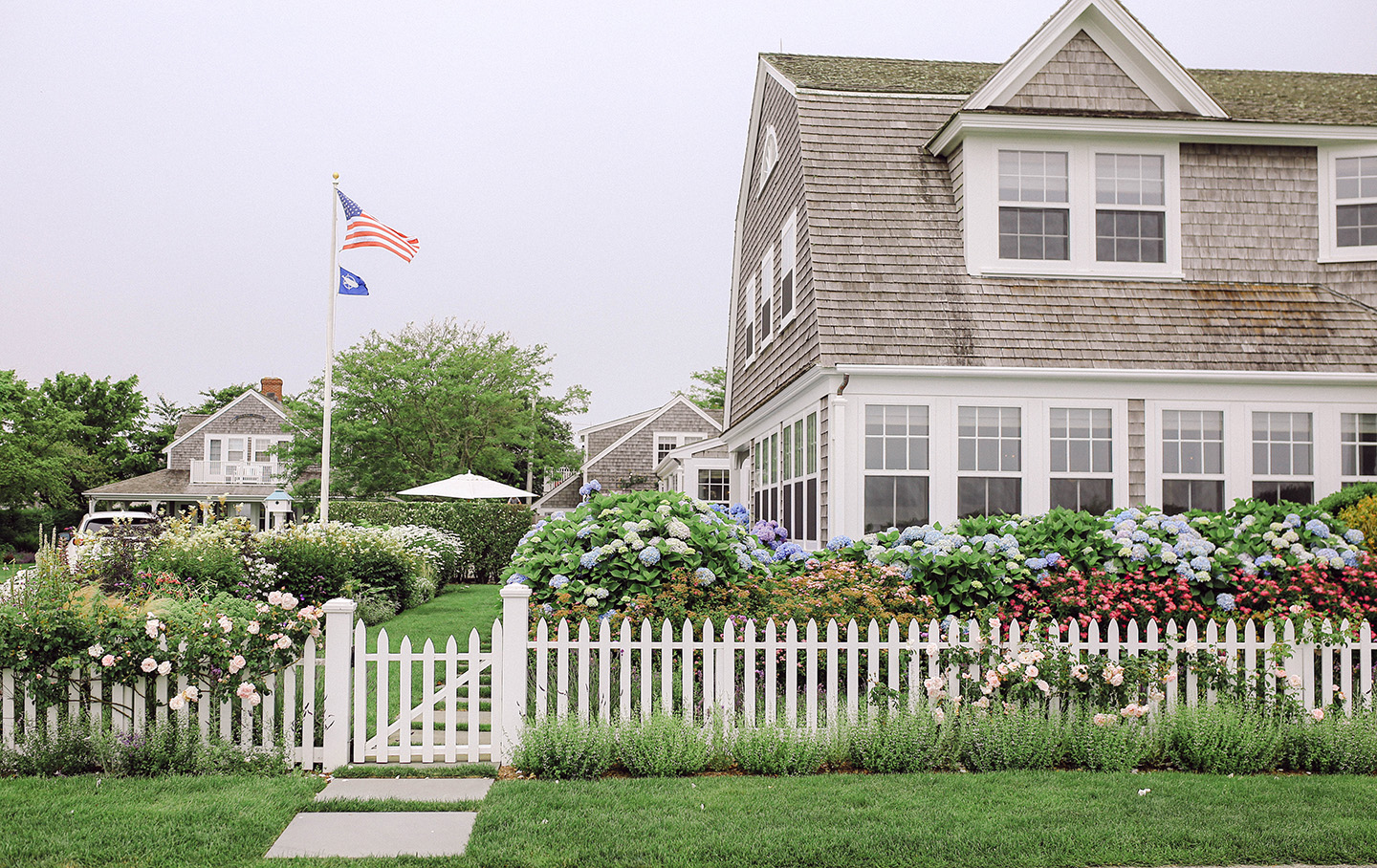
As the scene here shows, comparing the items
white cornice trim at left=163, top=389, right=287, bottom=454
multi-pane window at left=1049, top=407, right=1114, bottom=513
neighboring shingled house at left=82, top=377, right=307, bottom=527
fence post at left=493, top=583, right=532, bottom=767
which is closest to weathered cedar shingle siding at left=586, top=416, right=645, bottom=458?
neighboring shingled house at left=82, top=377, right=307, bottom=527

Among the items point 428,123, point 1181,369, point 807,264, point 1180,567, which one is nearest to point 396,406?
point 428,123

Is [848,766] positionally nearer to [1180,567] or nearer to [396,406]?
[1180,567]

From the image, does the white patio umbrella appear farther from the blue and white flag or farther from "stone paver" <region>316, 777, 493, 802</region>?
"stone paver" <region>316, 777, 493, 802</region>

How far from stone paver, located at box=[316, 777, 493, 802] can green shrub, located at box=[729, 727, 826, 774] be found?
4.54 feet

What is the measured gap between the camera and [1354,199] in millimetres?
11289

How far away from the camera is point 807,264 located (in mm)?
11148

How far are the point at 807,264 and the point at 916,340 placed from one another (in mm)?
1553

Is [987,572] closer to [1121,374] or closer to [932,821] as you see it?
[932,821]

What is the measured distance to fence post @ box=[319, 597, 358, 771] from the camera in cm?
559

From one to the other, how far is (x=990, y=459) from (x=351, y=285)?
44.8 feet

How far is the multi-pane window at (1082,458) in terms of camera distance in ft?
34.6

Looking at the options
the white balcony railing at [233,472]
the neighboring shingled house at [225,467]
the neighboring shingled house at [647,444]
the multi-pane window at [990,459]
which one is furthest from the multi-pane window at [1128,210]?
the white balcony railing at [233,472]

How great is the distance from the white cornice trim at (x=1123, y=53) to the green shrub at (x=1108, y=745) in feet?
24.1

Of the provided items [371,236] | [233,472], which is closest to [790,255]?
[371,236]
